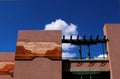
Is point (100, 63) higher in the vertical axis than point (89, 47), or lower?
lower

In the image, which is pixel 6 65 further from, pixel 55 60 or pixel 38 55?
pixel 55 60

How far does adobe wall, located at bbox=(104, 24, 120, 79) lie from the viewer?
43.8 meters

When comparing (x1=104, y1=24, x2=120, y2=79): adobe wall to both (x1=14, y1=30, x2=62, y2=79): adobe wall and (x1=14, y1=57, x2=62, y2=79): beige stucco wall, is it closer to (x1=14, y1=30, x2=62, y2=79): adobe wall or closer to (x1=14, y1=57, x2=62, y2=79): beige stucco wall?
(x1=14, y1=30, x2=62, y2=79): adobe wall

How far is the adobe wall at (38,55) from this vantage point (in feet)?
143

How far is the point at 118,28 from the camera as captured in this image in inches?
1837

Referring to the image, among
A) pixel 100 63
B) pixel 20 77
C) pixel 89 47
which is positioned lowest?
pixel 20 77

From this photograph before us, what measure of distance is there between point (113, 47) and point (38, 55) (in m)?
12.9

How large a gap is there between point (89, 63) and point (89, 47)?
4.55m

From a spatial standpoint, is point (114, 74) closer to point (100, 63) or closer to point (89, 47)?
point (100, 63)

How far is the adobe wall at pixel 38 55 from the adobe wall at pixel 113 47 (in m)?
8.49

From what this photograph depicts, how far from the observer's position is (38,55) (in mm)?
45000

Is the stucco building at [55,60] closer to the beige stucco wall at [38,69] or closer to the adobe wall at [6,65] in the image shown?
the beige stucco wall at [38,69]

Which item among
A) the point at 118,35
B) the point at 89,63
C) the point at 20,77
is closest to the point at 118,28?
the point at 118,35

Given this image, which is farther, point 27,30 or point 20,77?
point 27,30
